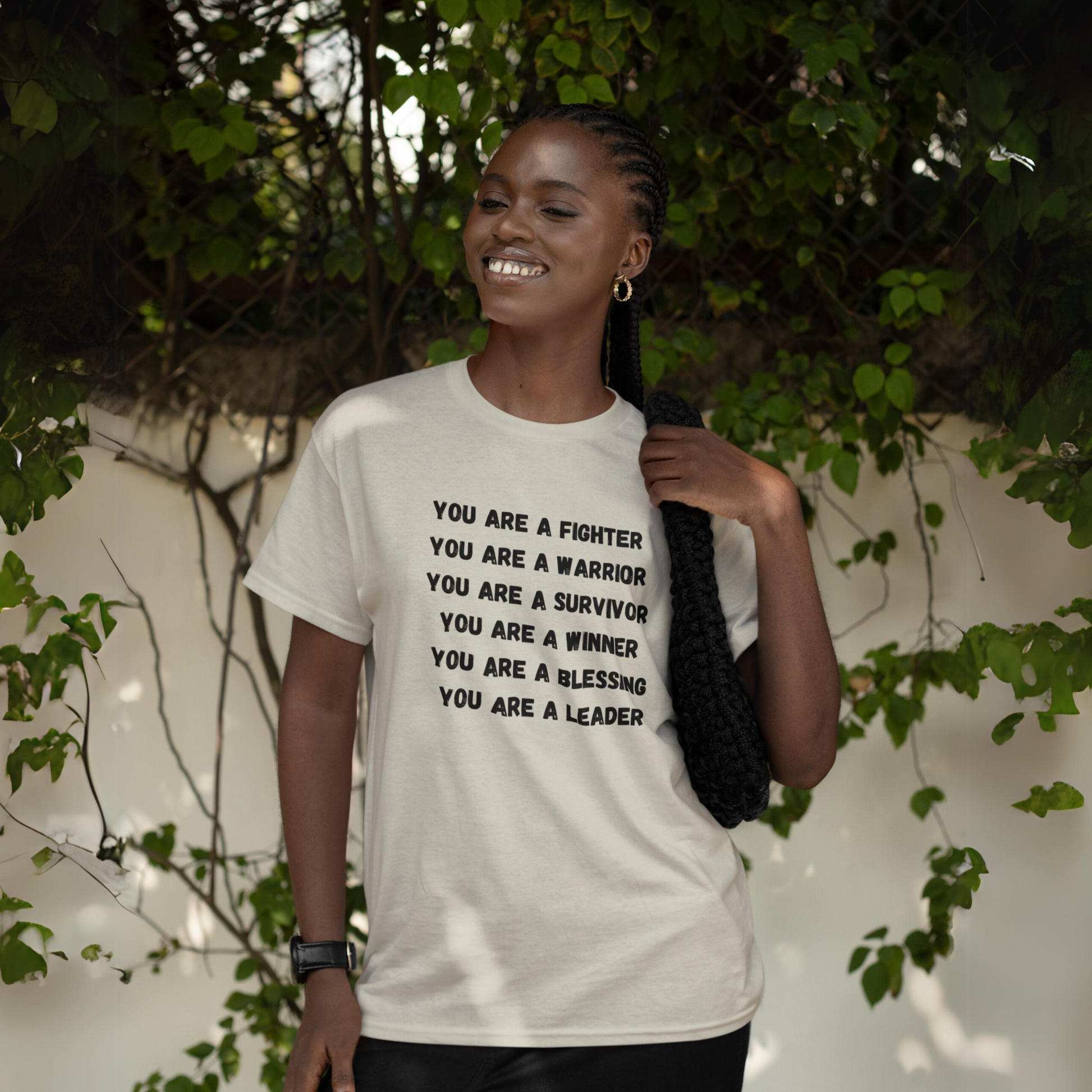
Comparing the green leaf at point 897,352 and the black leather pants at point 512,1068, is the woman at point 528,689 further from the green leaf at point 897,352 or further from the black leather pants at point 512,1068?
the green leaf at point 897,352

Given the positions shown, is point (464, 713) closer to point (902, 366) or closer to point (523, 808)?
point (523, 808)

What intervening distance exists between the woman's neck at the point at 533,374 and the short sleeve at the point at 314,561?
215 millimetres

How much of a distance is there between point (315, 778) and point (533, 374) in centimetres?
50

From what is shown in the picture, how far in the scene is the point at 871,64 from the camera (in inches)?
83.8

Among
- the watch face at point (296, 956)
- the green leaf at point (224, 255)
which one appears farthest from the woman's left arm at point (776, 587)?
the green leaf at point (224, 255)

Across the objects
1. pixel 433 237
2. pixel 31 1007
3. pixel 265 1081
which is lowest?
pixel 265 1081

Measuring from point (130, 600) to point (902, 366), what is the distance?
151 centimetres

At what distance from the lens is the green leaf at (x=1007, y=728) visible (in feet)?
4.95

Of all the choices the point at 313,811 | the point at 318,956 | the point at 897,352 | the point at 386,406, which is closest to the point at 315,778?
the point at 313,811

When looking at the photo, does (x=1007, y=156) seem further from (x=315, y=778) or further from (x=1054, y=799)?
(x=315, y=778)

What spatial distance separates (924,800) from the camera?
6.86 ft

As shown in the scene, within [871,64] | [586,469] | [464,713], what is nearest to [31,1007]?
[464,713]

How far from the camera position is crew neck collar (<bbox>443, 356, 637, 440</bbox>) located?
1.24 metres

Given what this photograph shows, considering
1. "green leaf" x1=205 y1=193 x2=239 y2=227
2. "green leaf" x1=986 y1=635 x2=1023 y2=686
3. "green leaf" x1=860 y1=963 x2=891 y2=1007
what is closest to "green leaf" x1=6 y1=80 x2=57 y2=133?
"green leaf" x1=205 y1=193 x2=239 y2=227
